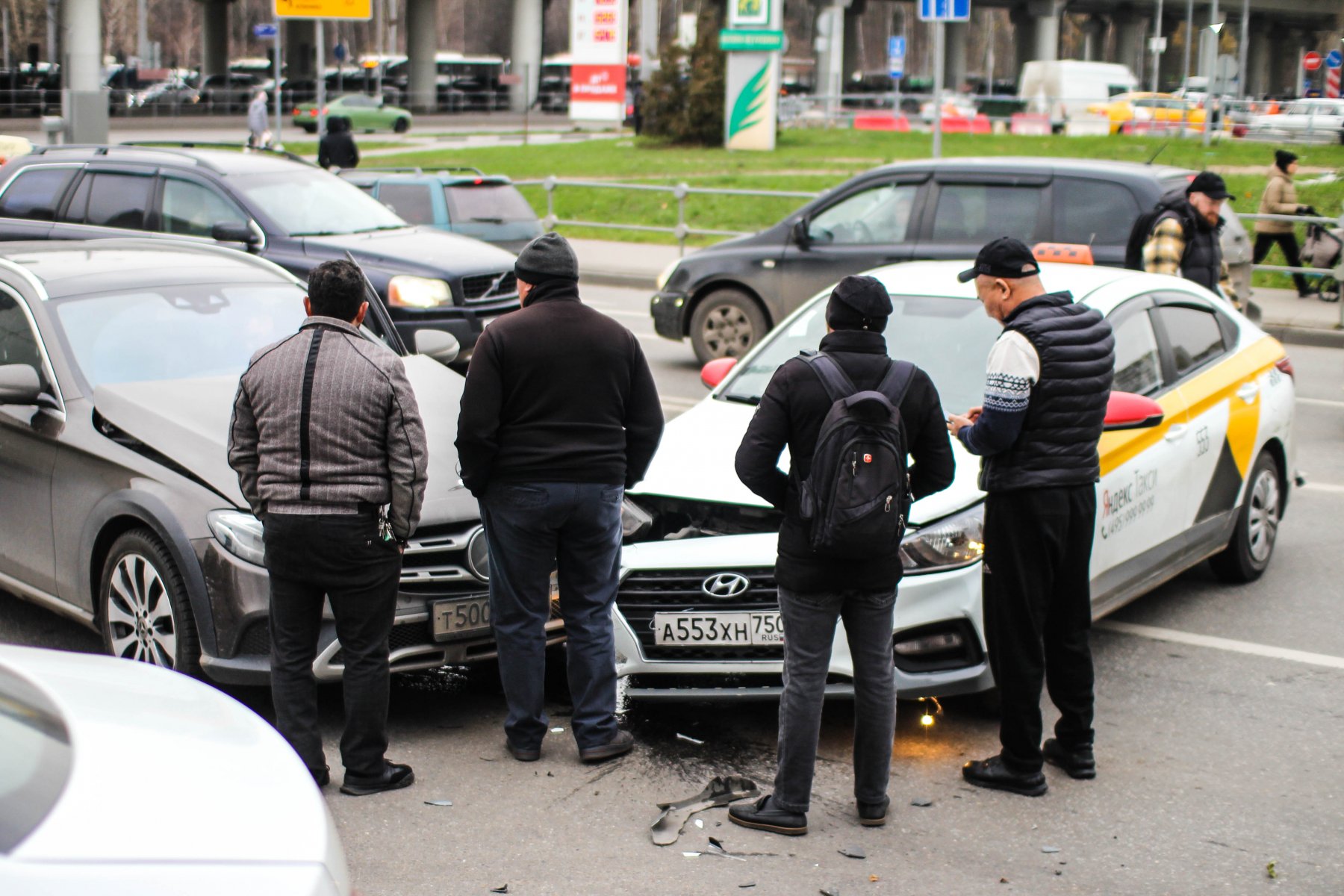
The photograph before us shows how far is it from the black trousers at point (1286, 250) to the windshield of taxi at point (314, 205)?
30.3 ft

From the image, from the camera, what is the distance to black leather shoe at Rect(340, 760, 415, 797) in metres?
4.71

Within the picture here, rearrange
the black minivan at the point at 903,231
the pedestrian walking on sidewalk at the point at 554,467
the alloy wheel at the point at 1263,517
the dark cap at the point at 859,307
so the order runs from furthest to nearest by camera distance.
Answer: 1. the black minivan at the point at 903,231
2. the alloy wheel at the point at 1263,517
3. the pedestrian walking on sidewalk at the point at 554,467
4. the dark cap at the point at 859,307

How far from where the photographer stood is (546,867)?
4223 millimetres

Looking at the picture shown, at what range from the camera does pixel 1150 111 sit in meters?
46.6

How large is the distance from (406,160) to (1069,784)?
108 ft

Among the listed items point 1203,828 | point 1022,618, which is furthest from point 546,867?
point 1203,828

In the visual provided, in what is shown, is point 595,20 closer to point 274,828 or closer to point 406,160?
point 406,160

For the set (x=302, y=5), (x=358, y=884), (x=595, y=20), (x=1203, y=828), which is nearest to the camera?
(x=358, y=884)

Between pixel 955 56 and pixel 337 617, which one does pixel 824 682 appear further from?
pixel 955 56

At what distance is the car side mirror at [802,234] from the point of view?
11.8 metres

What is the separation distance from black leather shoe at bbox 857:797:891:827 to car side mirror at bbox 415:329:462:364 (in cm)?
308

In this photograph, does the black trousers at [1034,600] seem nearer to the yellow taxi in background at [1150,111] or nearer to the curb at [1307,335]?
the curb at [1307,335]

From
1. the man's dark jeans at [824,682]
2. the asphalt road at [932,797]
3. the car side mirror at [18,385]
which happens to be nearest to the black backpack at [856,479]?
the man's dark jeans at [824,682]

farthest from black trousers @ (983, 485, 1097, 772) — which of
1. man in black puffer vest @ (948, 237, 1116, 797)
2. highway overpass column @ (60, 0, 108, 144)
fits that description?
highway overpass column @ (60, 0, 108, 144)
